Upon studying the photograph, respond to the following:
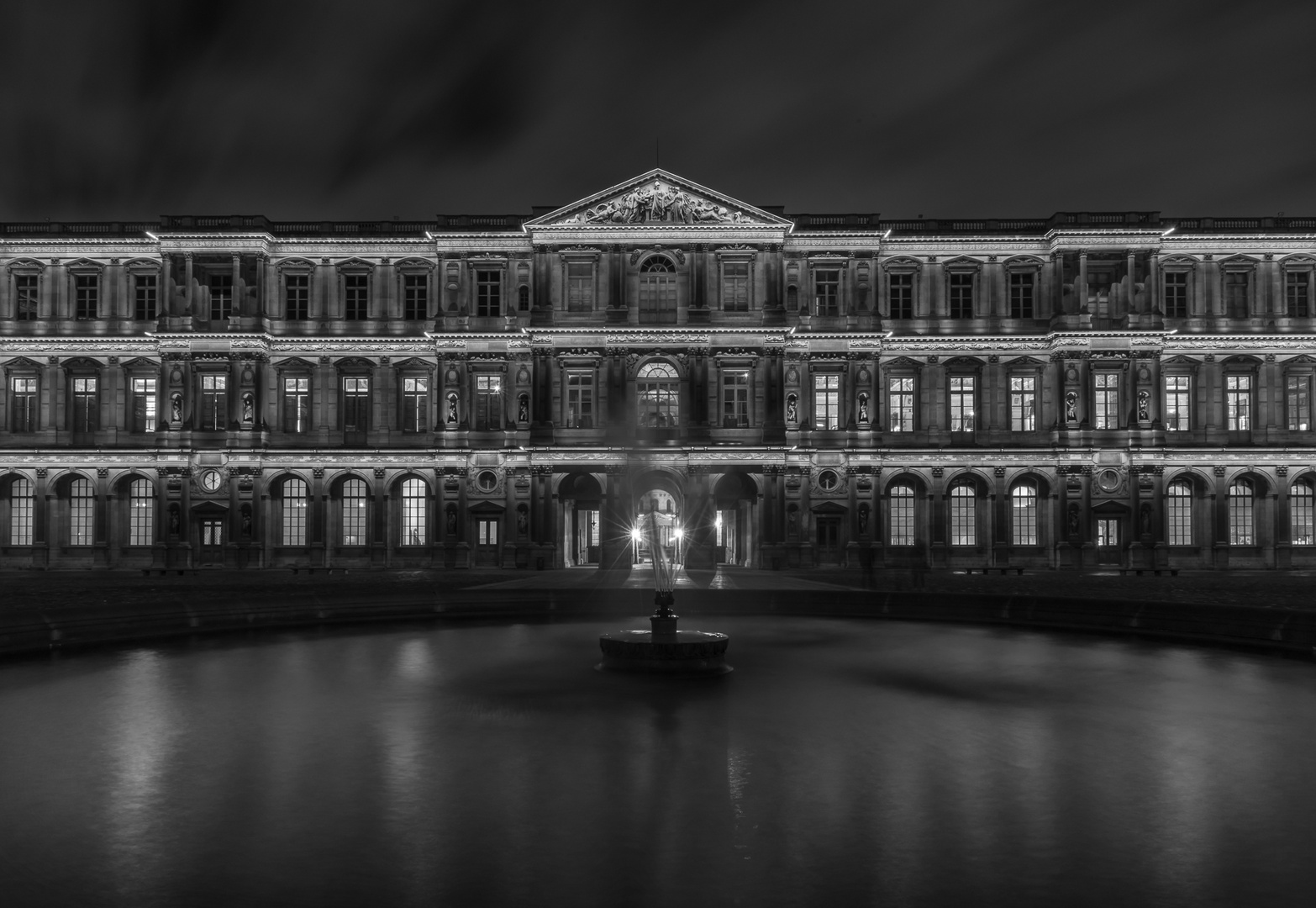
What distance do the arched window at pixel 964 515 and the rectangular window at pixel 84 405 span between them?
4555 cm

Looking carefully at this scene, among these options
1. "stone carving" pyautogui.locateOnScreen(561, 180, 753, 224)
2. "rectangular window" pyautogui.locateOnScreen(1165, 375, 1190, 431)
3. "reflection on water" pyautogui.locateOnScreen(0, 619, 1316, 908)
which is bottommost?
"reflection on water" pyautogui.locateOnScreen(0, 619, 1316, 908)

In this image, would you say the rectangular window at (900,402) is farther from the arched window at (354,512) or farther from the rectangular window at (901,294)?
the arched window at (354,512)

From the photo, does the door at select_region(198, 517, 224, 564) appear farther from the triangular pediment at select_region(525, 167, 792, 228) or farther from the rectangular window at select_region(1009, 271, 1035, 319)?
the rectangular window at select_region(1009, 271, 1035, 319)

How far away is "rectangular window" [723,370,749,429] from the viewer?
49.3 meters

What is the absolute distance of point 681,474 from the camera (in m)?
48.6

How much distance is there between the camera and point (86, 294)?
170 feet

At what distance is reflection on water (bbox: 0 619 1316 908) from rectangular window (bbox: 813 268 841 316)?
33.9 meters

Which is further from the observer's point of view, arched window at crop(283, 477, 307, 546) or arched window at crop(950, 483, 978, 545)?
arched window at crop(283, 477, 307, 546)

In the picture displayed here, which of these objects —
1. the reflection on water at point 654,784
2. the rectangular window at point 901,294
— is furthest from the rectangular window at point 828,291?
the reflection on water at point 654,784

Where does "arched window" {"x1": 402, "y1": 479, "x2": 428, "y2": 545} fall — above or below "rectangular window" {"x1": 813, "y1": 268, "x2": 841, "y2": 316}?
below

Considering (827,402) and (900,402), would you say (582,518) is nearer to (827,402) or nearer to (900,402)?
(827,402)

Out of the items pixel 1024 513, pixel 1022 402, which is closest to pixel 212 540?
pixel 1024 513

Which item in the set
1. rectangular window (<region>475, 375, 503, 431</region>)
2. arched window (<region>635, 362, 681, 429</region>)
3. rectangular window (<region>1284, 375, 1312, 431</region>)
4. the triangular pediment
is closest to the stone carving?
the triangular pediment

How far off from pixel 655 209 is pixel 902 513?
20.3 m
